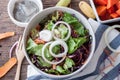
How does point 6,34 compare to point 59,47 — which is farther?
point 6,34

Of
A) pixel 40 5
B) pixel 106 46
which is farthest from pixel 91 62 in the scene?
pixel 40 5

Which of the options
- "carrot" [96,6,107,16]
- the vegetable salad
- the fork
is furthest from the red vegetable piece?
the fork

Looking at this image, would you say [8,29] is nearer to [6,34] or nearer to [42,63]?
[6,34]

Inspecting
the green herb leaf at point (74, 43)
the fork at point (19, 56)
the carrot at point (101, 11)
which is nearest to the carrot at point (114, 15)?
the carrot at point (101, 11)

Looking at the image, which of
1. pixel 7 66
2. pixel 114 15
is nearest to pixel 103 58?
pixel 114 15

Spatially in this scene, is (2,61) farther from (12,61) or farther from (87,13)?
(87,13)

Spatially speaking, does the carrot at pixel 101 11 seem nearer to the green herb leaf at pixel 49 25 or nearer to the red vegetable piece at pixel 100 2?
the red vegetable piece at pixel 100 2

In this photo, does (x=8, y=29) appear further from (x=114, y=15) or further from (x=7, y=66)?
(x=114, y=15)

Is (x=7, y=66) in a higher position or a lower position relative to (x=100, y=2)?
lower
